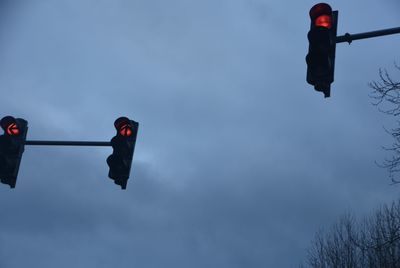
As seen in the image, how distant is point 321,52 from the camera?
229 inches

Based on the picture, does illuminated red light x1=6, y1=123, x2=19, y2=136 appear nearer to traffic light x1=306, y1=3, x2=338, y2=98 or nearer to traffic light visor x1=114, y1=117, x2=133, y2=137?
traffic light visor x1=114, y1=117, x2=133, y2=137

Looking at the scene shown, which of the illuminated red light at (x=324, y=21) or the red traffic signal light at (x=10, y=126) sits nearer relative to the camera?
the illuminated red light at (x=324, y=21)

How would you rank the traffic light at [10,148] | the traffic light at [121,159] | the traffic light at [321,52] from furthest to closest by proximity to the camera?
the traffic light at [10,148] → the traffic light at [121,159] → the traffic light at [321,52]

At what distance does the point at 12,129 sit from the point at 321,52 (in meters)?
5.24

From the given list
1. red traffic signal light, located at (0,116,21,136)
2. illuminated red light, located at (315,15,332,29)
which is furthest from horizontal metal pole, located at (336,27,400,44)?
red traffic signal light, located at (0,116,21,136)

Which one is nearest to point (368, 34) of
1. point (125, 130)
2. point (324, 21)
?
point (324, 21)

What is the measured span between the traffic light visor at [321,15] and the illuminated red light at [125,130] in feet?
12.1

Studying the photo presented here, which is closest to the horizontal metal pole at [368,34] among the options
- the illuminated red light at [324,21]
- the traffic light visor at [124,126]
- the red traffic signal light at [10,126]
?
the illuminated red light at [324,21]

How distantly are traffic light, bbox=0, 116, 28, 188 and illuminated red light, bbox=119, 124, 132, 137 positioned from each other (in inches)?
65.1

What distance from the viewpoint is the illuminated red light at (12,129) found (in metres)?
8.71

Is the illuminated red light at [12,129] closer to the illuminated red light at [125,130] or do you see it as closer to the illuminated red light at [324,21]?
the illuminated red light at [125,130]

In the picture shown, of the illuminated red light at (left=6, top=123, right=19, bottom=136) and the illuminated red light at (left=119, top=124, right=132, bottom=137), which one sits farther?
the illuminated red light at (left=6, top=123, right=19, bottom=136)

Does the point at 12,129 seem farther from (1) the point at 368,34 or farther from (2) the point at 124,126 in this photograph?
(1) the point at 368,34

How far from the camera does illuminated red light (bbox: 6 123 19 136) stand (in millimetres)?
8709
